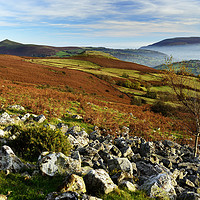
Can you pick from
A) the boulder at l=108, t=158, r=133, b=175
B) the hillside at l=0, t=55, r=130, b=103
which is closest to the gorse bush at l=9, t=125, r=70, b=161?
the boulder at l=108, t=158, r=133, b=175

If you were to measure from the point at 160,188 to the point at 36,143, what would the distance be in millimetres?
5990

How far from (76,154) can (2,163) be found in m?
3.34

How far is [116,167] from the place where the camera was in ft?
27.0

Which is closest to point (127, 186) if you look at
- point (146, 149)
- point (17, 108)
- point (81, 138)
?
point (81, 138)

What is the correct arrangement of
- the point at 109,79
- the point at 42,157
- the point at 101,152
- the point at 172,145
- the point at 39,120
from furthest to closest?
the point at 109,79 → the point at 172,145 → the point at 39,120 → the point at 101,152 → the point at 42,157

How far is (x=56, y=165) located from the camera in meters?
6.90

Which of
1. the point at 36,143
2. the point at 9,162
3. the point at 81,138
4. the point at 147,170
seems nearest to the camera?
the point at 9,162

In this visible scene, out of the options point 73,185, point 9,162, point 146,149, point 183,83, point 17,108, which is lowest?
point 146,149

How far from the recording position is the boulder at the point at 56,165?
6644 mm

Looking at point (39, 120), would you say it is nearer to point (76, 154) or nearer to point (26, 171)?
point (76, 154)

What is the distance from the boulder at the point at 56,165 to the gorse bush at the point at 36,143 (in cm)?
112

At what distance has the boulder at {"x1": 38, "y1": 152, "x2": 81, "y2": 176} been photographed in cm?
664

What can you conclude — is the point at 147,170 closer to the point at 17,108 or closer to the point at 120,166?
the point at 120,166

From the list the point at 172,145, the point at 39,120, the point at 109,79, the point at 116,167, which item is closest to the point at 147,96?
the point at 109,79
